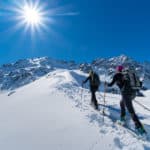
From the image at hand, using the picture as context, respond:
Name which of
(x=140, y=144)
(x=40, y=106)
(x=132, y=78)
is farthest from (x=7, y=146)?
(x=40, y=106)

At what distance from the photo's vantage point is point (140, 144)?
314 inches

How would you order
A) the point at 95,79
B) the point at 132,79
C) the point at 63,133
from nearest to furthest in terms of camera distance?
the point at 63,133
the point at 132,79
the point at 95,79

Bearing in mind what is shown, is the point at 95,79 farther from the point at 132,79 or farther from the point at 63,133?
the point at 63,133

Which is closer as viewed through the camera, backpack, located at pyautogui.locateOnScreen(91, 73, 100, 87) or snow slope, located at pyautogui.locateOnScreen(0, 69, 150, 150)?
snow slope, located at pyautogui.locateOnScreen(0, 69, 150, 150)

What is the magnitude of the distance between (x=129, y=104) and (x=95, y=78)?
5.74 meters

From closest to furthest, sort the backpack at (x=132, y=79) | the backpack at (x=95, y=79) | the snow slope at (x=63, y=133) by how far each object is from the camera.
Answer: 1. the snow slope at (x=63, y=133)
2. the backpack at (x=132, y=79)
3. the backpack at (x=95, y=79)

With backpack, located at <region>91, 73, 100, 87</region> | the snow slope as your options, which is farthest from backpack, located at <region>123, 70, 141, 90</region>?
backpack, located at <region>91, 73, 100, 87</region>

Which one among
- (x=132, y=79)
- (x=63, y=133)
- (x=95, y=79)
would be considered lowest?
(x=63, y=133)

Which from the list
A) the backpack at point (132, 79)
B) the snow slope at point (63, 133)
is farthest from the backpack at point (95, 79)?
the backpack at point (132, 79)

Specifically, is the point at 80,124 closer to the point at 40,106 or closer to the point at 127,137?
the point at 127,137

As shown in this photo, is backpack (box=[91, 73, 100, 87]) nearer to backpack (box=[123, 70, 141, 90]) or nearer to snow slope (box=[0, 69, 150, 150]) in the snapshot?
snow slope (box=[0, 69, 150, 150])

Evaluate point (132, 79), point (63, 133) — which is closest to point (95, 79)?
point (132, 79)

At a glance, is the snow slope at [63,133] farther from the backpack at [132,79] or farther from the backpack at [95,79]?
the backpack at [95,79]

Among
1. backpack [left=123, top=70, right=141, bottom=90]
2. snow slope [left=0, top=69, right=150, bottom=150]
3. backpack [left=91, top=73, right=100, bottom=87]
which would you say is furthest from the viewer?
backpack [left=91, top=73, right=100, bottom=87]
